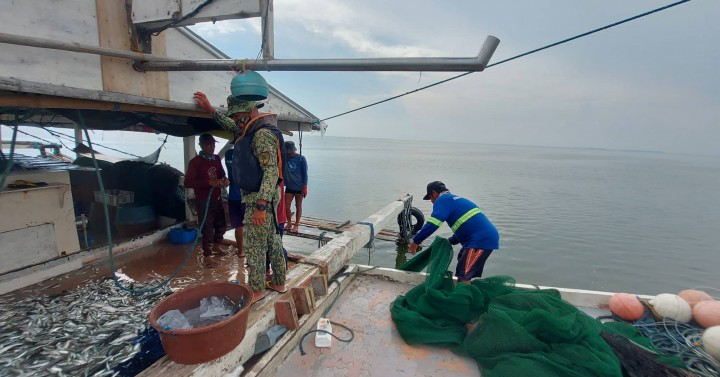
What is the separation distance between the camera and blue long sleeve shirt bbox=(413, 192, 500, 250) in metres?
4.50

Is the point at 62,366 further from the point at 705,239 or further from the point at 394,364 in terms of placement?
the point at 705,239

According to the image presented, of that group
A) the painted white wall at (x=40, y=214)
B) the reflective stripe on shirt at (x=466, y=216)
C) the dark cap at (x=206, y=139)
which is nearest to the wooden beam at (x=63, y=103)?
the dark cap at (x=206, y=139)

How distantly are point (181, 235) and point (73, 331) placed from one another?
129 inches

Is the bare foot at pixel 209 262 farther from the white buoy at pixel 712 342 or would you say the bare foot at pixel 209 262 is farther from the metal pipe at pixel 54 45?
the white buoy at pixel 712 342

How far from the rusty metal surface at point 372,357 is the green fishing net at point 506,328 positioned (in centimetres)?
12

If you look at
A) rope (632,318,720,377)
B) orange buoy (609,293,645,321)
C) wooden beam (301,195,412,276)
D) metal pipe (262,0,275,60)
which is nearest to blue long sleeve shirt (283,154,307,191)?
wooden beam (301,195,412,276)

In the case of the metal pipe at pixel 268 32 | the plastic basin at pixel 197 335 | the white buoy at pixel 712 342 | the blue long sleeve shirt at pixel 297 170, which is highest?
the metal pipe at pixel 268 32

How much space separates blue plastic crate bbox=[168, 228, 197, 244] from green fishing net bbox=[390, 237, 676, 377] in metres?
4.83

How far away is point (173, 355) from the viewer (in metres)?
2.37

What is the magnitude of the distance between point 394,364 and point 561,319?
160 cm

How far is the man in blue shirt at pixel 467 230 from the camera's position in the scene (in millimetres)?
4504

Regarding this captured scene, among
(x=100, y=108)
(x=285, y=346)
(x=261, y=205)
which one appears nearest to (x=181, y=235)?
(x=100, y=108)

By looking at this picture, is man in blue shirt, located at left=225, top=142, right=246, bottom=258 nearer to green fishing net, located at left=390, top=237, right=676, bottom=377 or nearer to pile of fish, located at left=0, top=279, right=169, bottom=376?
pile of fish, located at left=0, top=279, right=169, bottom=376

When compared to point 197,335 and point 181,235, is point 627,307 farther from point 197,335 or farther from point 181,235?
point 181,235
